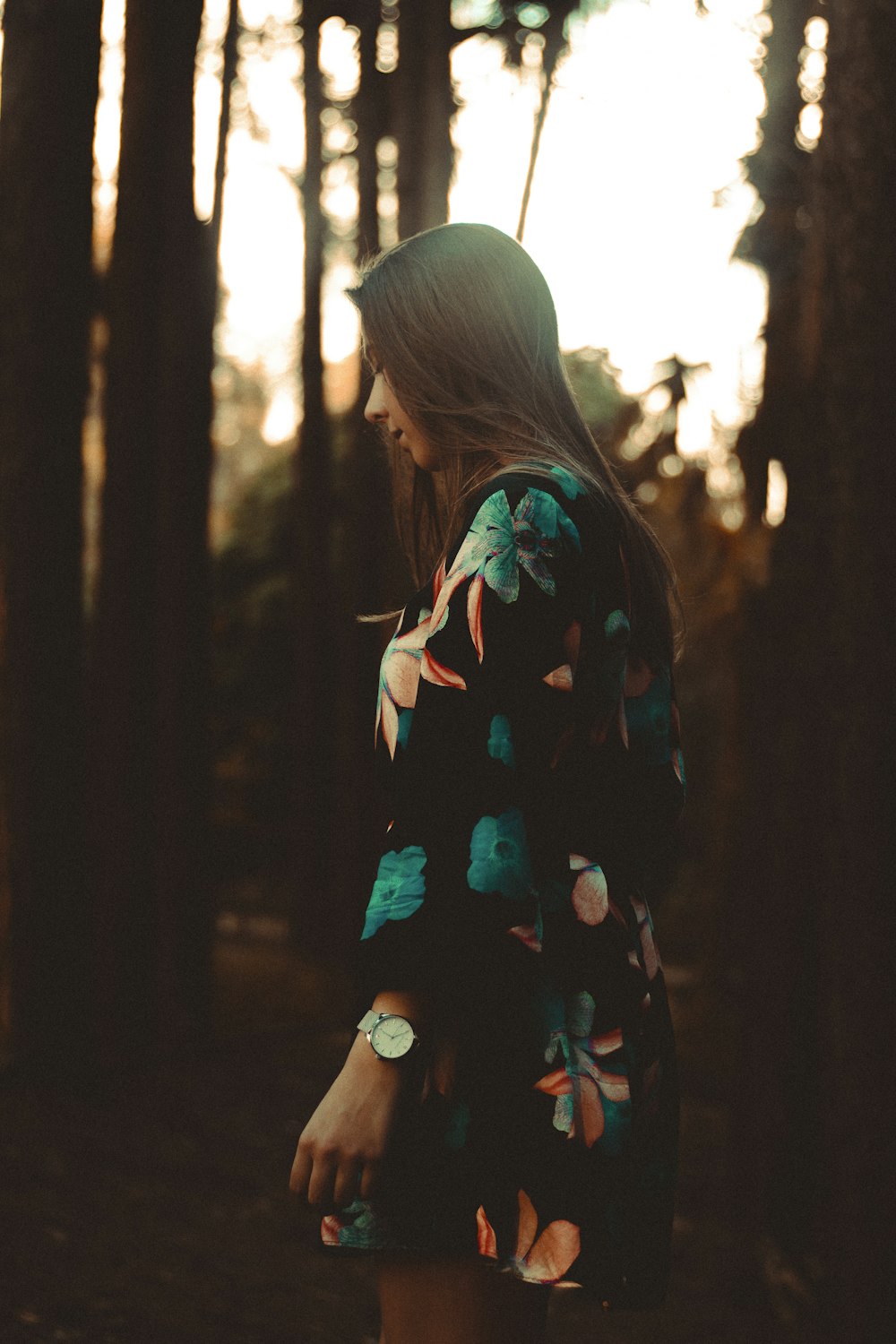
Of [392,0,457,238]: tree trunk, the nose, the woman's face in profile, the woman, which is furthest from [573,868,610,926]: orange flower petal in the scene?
[392,0,457,238]: tree trunk

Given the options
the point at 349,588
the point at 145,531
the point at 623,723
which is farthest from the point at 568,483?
the point at 349,588

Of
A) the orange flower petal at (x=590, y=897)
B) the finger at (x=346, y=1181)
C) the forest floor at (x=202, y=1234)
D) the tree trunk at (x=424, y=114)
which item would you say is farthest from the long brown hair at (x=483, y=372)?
the tree trunk at (x=424, y=114)

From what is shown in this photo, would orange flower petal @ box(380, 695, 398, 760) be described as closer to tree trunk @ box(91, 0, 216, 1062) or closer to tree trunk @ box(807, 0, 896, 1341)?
tree trunk @ box(807, 0, 896, 1341)

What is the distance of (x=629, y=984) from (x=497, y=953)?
10.2 inches

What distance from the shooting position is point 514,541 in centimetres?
167

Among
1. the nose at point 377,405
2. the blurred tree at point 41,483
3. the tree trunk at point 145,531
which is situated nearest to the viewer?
the nose at point 377,405

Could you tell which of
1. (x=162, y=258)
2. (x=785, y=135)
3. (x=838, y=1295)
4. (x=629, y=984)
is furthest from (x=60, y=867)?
(x=629, y=984)

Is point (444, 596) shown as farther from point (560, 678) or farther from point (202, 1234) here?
point (202, 1234)

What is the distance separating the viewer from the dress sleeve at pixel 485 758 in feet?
5.19

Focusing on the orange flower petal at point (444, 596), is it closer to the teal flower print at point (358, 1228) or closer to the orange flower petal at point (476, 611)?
the orange flower petal at point (476, 611)

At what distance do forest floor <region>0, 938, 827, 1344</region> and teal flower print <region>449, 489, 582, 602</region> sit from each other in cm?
366

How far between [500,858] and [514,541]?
0.40 metres

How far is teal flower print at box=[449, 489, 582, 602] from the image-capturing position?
5.41 ft

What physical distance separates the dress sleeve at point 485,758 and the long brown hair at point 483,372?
0.16m
